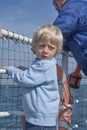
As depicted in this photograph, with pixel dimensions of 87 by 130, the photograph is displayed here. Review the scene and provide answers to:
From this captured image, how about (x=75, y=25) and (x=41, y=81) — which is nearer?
(x=41, y=81)

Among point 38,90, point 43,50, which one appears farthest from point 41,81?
point 43,50

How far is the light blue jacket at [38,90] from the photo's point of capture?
265 cm

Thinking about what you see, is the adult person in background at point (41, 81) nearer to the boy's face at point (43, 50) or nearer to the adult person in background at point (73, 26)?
the boy's face at point (43, 50)

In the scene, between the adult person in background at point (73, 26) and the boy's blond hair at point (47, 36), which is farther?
the adult person in background at point (73, 26)

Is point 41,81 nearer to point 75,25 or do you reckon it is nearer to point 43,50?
point 43,50

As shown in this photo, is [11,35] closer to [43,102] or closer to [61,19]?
[61,19]

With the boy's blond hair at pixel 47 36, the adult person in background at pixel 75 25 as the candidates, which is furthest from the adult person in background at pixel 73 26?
the boy's blond hair at pixel 47 36

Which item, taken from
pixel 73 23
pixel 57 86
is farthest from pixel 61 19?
pixel 57 86

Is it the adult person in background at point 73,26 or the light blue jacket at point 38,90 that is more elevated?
the adult person in background at point 73,26

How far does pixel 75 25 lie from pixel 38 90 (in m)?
0.61

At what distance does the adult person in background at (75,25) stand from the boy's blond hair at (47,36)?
0.25 metres

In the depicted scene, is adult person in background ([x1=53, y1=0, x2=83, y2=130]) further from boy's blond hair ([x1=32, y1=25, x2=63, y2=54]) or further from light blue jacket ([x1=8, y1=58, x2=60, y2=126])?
light blue jacket ([x1=8, y1=58, x2=60, y2=126])

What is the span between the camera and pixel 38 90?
8.84 feet

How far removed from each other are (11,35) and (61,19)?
0.47m
